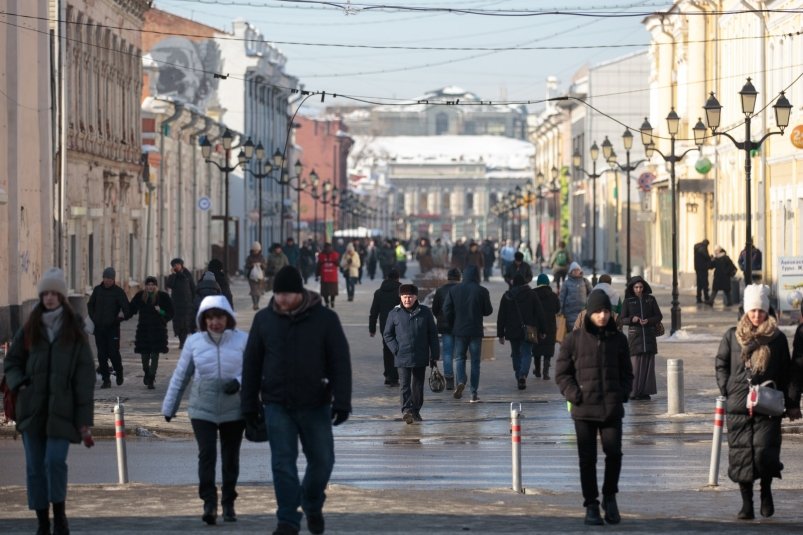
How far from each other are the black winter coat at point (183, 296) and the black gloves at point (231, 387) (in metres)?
14.0

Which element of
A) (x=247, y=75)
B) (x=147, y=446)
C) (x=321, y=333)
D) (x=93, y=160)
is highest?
(x=247, y=75)

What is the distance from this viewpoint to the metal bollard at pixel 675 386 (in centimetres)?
2066

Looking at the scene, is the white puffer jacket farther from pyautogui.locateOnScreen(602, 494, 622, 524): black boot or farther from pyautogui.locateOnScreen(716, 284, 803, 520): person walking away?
pyautogui.locateOnScreen(716, 284, 803, 520): person walking away

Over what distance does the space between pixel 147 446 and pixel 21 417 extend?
7.51 meters

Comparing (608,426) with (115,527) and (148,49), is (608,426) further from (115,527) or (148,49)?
(148,49)

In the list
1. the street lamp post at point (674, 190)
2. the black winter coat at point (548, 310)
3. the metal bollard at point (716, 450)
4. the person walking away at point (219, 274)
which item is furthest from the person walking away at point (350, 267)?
the metal bollard at point (716, 450)

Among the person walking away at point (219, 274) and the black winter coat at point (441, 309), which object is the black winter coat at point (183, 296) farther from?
the black winter coat at point (441, 309)

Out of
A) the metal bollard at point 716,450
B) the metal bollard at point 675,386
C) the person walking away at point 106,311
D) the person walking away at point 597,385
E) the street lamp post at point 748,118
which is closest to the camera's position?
the person walking away at point 597,385

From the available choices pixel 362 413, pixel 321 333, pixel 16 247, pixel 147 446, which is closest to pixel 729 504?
pixel 321 333

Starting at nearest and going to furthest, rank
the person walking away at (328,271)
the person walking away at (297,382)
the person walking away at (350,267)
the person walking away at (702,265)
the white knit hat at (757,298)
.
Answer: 1. the person walking away at (297,382)
2. the white knit hat at (757,298)
3. the person walking away at (328,271)
4. the person walking away at (702,265)
5. the person walking away at (350,267)

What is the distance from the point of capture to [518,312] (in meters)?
24.0

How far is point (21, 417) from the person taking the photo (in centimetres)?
1080

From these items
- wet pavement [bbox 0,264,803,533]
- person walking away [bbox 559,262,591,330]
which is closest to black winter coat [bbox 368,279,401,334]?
wet pavement [bbox 0,264,803,533]

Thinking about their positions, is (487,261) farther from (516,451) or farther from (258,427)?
(258,427)
